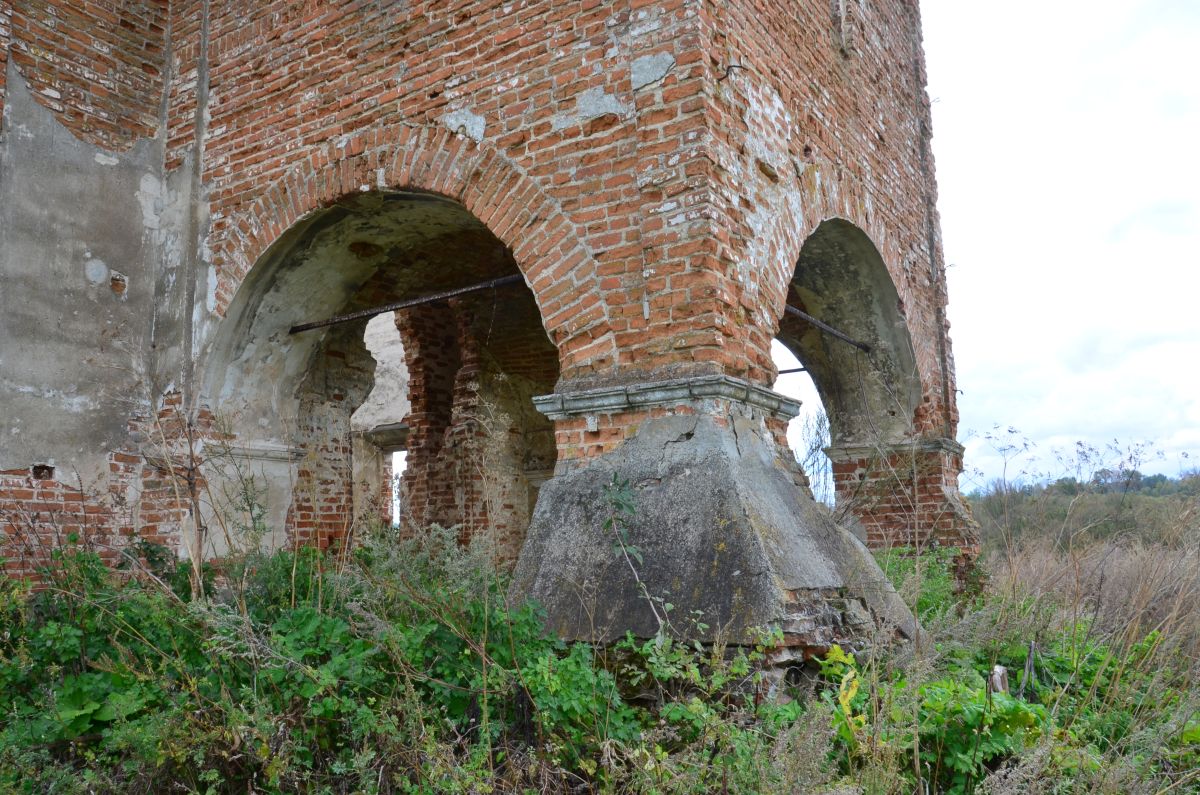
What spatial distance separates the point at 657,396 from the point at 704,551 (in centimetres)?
81

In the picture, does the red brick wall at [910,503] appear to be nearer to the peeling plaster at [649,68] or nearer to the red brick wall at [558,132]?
the red brick wall at [558,132]

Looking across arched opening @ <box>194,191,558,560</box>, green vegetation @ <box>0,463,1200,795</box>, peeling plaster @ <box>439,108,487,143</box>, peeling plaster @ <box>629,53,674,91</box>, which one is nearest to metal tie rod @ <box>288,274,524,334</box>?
arched opening @ <box>194,191,558,560</box>

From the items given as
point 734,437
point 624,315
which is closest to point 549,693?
point 734,437

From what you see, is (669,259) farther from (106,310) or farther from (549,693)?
(106,310)

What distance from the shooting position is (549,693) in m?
2.97

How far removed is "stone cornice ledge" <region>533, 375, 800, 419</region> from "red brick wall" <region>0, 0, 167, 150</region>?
13.1 feet

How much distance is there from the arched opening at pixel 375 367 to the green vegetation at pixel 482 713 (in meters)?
1.54

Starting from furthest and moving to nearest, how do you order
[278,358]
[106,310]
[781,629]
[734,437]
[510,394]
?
[510,394] → [278,358] → [106,310] → [734,437] → [781,629]

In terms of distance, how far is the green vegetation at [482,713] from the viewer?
270 centimetres

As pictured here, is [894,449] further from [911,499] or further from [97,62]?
[97,62]

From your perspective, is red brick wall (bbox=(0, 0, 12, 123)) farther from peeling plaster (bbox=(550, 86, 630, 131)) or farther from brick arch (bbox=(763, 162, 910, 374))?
brick arch (bbox=(763, 162, 910, 374))

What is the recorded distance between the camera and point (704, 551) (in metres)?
3.90

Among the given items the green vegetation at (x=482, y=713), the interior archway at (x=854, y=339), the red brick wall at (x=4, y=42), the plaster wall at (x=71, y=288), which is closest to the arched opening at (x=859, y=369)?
the interior archway at (x=854, y=339)

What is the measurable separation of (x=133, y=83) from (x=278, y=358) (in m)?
A: 2.19
